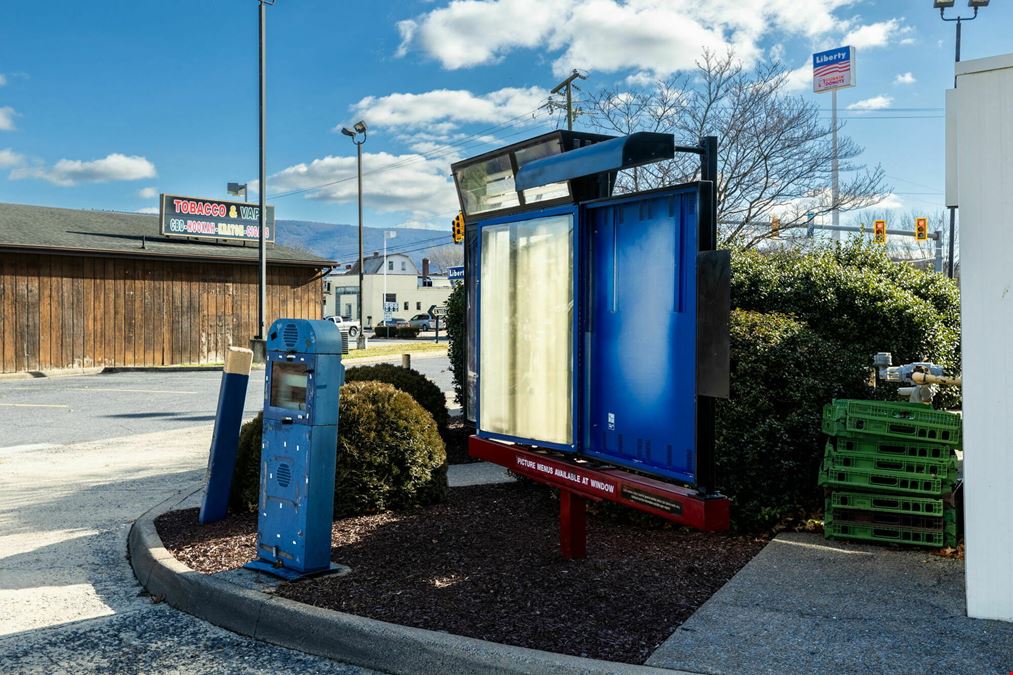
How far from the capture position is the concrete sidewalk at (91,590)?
4027 mm

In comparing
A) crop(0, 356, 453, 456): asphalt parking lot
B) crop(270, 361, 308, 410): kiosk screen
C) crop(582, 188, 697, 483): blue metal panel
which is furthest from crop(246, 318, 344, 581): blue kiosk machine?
crop(0, 356, 453, 456): asphalt parking lot

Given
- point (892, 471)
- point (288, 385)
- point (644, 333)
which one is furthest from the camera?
point (892, 471)

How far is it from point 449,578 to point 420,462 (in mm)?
1717

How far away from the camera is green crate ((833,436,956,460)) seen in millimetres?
5156

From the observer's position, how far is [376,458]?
6.23 m

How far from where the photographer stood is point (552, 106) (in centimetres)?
3516

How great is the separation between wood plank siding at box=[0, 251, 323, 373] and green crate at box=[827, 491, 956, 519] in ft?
77.1

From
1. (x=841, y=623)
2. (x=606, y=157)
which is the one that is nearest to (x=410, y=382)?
(x=606, y=157)

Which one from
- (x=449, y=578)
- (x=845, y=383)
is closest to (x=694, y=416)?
(x=449, y=578)

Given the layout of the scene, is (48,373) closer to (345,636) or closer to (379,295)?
(345,636)

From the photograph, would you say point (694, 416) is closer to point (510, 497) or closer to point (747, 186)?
point (510, 497)

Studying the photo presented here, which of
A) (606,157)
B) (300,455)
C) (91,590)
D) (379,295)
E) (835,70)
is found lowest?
(91,590)

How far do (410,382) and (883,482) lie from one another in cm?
491

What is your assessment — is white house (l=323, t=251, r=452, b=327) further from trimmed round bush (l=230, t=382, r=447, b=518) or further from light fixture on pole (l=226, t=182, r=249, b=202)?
trimmed round bush (l=230, t=382, r=447, b=518)
